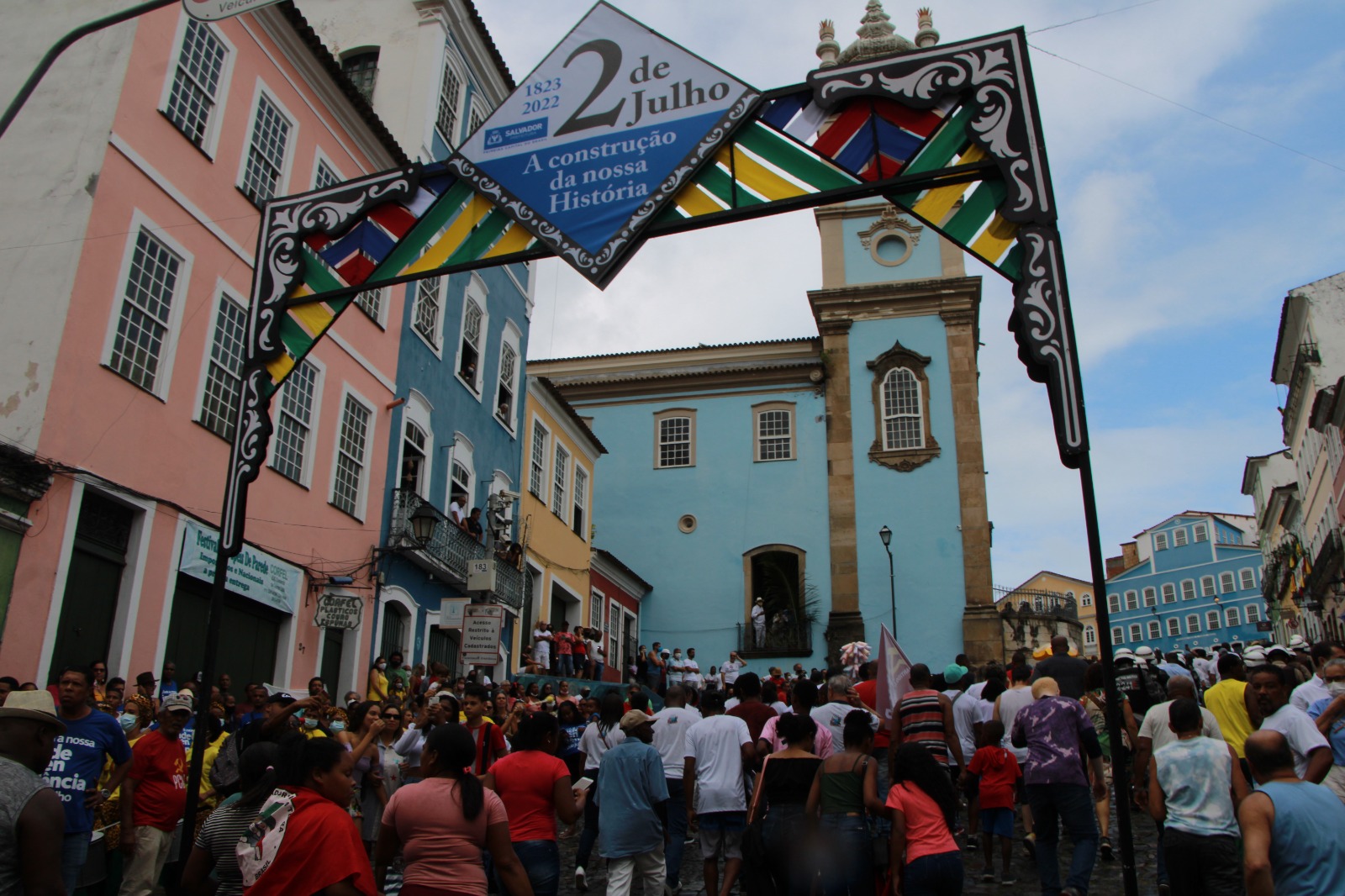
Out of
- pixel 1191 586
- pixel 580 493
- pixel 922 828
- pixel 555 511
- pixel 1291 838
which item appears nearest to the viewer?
pixel 1291 838

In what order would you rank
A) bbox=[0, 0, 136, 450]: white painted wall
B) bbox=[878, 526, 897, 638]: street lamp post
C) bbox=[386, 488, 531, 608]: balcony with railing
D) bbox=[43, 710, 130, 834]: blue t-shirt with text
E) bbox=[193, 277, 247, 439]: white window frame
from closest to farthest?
bbox=[43, 710, 130, 834]: blue t-shirt with text < bbox=[0, 0, 136, 450]: white painted wall < bbox=[193, 277, 247, 439]: white window frame < bbox=[386, 488, 531, 608]: balcony with railing < bbox=[878, 526, 897, 638]: street lamp post

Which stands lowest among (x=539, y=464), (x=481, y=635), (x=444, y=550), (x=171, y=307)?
(x=481, y=635)

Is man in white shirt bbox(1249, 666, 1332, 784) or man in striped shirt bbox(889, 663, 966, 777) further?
man in striped shirt bbox(889, 663, 966, 777)

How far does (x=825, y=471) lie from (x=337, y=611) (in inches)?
798

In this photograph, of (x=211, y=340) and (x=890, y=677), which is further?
(x=211, y=340)

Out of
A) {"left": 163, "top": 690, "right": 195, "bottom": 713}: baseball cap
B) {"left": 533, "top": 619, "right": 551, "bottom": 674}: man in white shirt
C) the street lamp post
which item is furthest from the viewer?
the street lamp post

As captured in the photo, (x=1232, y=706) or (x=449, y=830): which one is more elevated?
(x=1232, y=706)

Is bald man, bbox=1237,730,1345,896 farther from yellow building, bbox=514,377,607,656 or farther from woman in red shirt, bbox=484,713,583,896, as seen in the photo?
yellow building, bbox=514,377,607,656

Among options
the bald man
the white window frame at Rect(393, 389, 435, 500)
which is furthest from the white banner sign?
the white window frame at Rect(393, 389, 435, 500)

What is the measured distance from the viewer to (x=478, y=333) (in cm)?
2298

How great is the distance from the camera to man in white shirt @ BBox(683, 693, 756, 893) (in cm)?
829

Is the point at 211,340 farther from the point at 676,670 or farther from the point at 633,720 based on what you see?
the point at 676,670

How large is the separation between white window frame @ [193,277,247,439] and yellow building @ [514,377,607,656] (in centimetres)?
1069

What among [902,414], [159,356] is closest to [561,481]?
[902,414]
